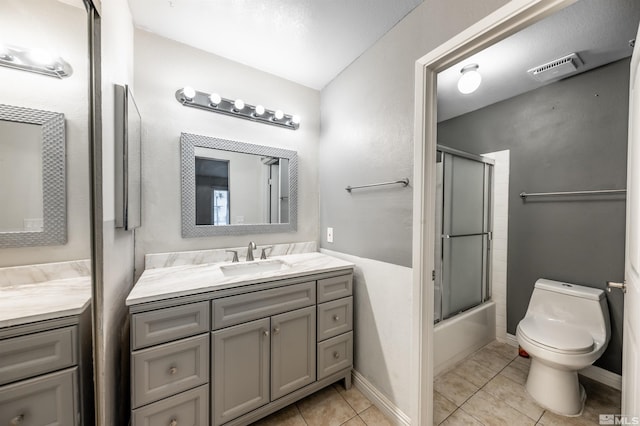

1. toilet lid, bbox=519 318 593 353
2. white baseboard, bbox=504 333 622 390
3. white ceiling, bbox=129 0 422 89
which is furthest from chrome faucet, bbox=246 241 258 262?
white baseboard, bbox=504 333 622 390

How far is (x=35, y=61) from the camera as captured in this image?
0.68 meters

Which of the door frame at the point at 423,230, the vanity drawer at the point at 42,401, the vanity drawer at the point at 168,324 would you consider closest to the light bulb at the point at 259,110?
the door frame at the point at 423,230

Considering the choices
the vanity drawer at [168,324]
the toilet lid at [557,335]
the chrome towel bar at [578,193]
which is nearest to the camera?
the vanity drawer at [168,324]

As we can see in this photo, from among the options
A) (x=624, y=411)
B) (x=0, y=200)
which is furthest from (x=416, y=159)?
(x=0, y=200)

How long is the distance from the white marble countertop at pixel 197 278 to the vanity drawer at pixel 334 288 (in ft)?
0.25

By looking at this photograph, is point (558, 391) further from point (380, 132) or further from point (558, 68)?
point (558, 68)

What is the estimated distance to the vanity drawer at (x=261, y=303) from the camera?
1183 millimetres

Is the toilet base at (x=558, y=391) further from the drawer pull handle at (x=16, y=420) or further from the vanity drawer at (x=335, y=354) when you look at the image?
the drawer pull handle at (x=16, y=420)

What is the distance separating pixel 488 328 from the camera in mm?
2217

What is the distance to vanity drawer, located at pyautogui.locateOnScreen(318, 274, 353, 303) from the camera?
4.91 feet

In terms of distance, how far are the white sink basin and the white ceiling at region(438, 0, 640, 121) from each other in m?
1.95

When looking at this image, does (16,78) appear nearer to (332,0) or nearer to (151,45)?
(151,45)

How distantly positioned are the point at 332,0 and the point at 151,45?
117 cm

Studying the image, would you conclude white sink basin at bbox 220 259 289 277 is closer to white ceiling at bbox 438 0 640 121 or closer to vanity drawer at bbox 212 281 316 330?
vanity drawer at bbox 212 281 316 330
